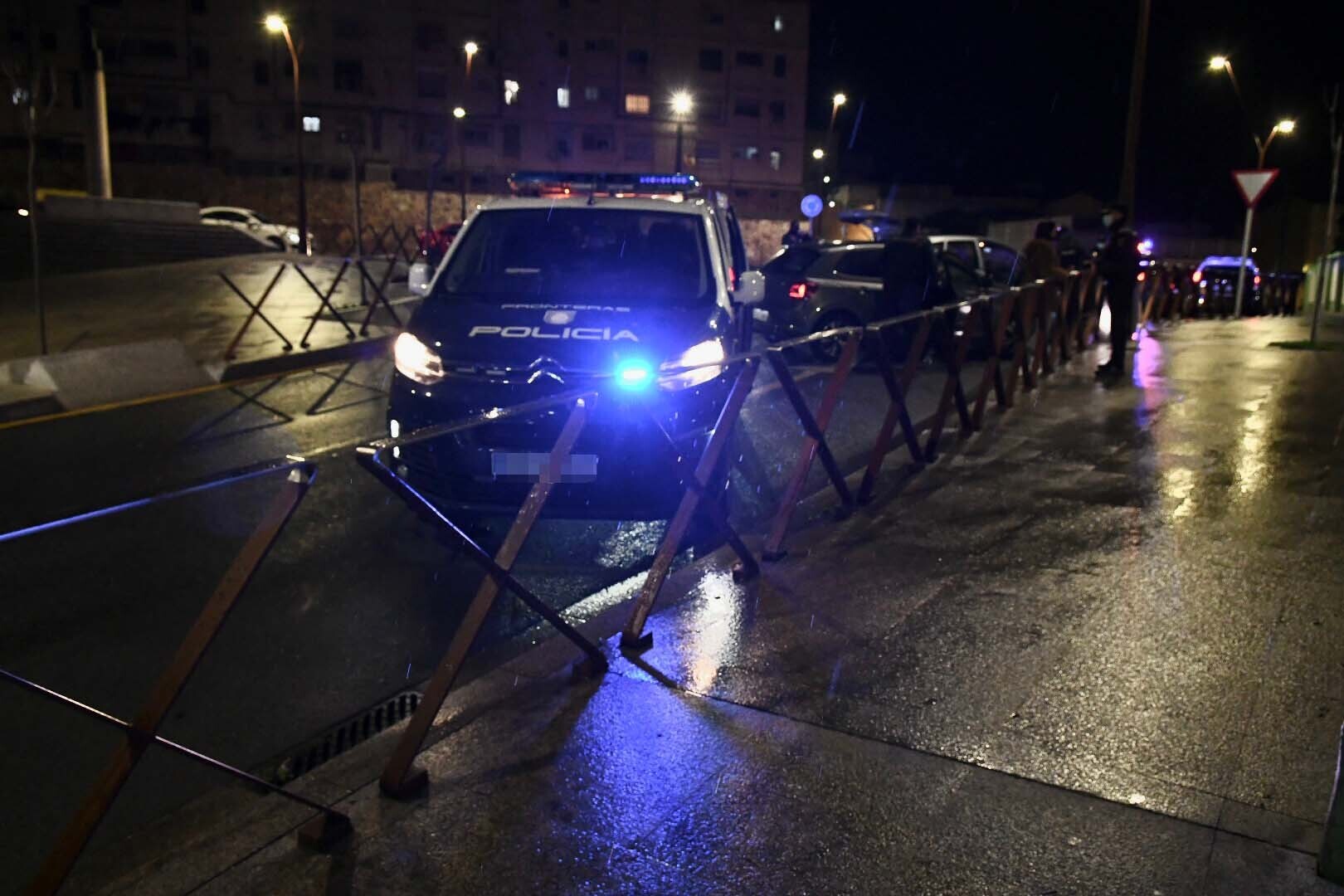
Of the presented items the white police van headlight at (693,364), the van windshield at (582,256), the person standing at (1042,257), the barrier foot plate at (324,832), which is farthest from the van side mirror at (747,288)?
the person standing at (1042,257)

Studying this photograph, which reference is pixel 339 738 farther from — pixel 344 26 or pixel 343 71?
pixel 344 26

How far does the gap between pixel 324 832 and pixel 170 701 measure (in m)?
0.64

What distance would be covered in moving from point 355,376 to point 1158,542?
9193 millimetres

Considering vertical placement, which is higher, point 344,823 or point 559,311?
point 559,311

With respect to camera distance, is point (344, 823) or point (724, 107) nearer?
point (344, 823)

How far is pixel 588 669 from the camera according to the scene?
4.49 metres

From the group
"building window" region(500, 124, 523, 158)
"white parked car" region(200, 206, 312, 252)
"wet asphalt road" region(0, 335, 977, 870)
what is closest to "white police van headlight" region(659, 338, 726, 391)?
"wet asphalt road" region(0, 335, 977, 870)

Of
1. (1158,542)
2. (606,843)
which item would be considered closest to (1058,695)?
(606,843)

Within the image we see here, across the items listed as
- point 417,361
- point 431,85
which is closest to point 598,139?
point 431,85

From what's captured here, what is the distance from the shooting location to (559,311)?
6.52 m

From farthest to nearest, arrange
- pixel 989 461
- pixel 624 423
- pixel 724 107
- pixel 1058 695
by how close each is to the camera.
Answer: pixel 724 107 < pixel 989 461 < pixel 624 423 < pixel 1058 695

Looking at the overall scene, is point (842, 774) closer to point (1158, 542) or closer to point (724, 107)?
point (1158, 542)

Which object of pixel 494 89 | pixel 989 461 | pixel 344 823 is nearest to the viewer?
pixel 344 823

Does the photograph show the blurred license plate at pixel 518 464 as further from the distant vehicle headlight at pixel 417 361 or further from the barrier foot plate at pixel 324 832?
the barrier foot plate at pixel 324 832
